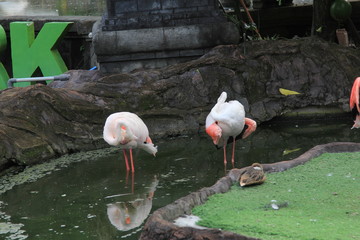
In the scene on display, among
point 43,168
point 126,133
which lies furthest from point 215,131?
point 43,168

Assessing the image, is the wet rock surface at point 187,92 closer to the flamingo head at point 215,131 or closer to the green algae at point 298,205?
the flamingo head at point 215,131

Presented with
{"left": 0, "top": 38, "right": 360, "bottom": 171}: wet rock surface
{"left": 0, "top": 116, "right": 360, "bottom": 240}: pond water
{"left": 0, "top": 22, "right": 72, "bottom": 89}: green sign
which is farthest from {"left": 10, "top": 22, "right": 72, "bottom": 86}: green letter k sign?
{"left": 0, "top": 116, "right": 360, "bottom": 240}: pond water

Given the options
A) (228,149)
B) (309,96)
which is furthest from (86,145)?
(309,96)

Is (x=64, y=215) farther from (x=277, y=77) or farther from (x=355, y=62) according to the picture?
(x=355, y=62)

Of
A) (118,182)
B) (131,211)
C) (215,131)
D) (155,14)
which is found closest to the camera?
(131,211)

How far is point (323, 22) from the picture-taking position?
1094cm

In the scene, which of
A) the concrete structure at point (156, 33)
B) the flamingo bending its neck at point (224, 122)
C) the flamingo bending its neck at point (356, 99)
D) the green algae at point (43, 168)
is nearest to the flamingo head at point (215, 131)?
the flamingo bending its neck at point (224, 122)

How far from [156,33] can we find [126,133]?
2.76 meters

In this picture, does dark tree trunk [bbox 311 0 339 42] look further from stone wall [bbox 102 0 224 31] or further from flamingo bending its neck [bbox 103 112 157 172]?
flamingo bending its neck [bbox 103 112 157 172]

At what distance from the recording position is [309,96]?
31.6ft

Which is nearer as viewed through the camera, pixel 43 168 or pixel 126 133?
pixel 126 133

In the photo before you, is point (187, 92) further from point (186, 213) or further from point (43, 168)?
point (186, 213)

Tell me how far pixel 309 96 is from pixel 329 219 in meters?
5.38

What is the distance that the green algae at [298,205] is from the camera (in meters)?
4.12
